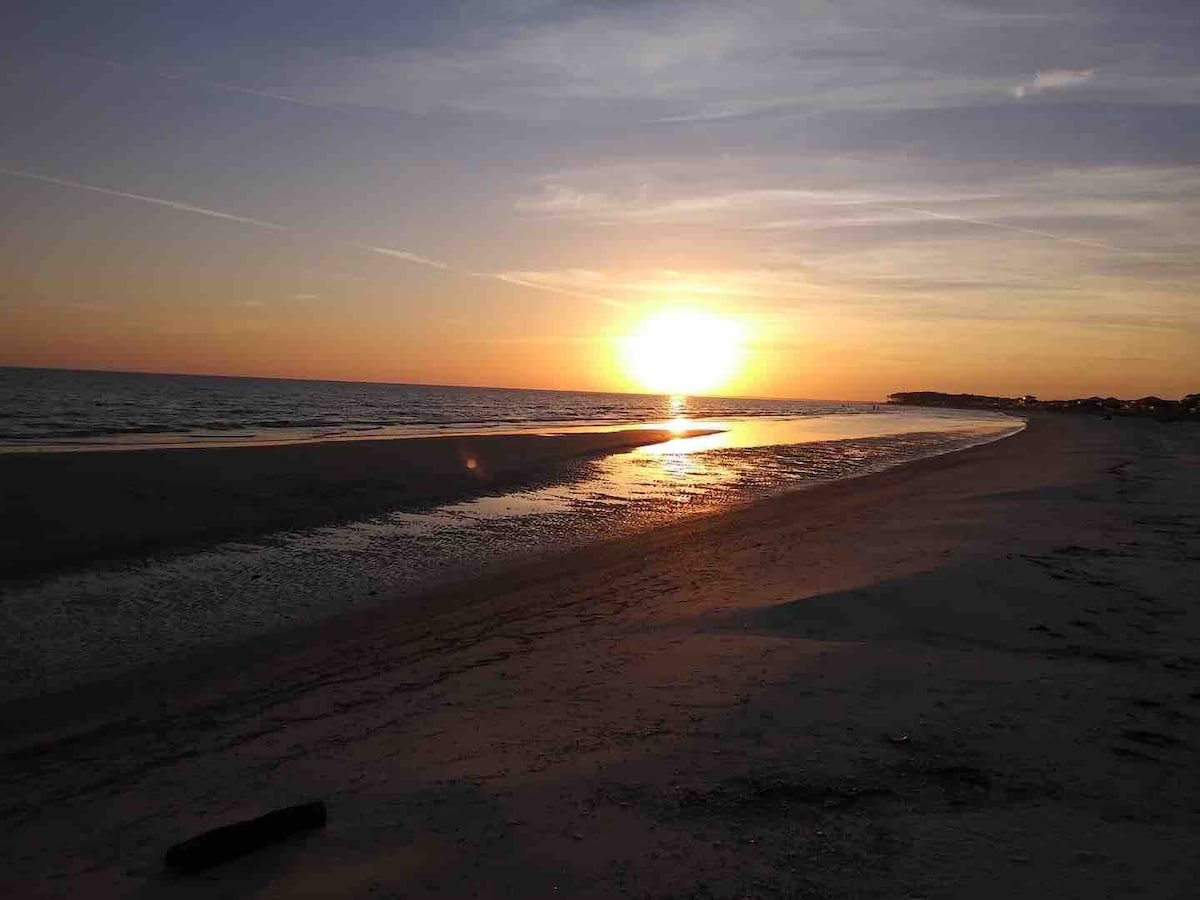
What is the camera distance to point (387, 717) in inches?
231

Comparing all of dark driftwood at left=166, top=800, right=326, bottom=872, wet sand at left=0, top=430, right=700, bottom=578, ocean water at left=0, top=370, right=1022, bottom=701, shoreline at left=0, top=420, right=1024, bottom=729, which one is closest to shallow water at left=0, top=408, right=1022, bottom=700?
ocean water at left=0, top=370, right=1022, bottom=701

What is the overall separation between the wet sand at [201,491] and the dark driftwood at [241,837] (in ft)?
Result: 29.7

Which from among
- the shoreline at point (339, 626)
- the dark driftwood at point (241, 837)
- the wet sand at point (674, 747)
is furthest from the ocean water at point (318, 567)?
the dark driftwood at point (241, 837)

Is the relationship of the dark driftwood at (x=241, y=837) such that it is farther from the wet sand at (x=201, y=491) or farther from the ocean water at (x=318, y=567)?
the wet sand at (x=201, y=491)

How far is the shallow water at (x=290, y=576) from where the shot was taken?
786 cm

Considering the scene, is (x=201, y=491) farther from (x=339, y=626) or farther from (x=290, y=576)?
(x=339, y=626)

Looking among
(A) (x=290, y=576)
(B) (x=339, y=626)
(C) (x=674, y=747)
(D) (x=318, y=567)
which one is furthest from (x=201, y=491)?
(C) (x=674, y=747)

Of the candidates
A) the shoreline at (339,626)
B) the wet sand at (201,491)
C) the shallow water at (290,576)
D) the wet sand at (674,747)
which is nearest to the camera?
the wet sand at (674,747)

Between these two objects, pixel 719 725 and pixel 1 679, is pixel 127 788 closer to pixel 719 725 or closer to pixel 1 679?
pixel 1 679

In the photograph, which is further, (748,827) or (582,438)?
(582,438)

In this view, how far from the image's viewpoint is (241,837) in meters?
3.97

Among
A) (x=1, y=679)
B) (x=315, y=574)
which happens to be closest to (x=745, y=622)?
(x=315, y=574)

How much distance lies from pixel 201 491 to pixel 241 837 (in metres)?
14.3

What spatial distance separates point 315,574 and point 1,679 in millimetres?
4290
